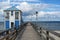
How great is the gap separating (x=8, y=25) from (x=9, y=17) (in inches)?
85.0

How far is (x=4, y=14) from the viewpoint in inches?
1864

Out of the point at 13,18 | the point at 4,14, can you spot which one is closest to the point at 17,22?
the point at 13,18

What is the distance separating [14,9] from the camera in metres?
46.4

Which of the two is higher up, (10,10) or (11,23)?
(10,10)

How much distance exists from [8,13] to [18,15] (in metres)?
3.46

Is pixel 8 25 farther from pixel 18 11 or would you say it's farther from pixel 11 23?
pixel 18 11

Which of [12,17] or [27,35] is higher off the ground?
[12,17]

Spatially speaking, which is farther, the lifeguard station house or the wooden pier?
the lifeguard station house

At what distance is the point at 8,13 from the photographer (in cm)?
4656

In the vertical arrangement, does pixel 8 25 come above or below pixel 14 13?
below

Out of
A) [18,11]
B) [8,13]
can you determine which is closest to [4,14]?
[8,13]

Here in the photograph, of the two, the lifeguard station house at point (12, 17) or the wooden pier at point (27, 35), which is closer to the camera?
the wooden pier at point (27, 35)

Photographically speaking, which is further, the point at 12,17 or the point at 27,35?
the point at 12,17

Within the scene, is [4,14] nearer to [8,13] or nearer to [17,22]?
[8,13]
